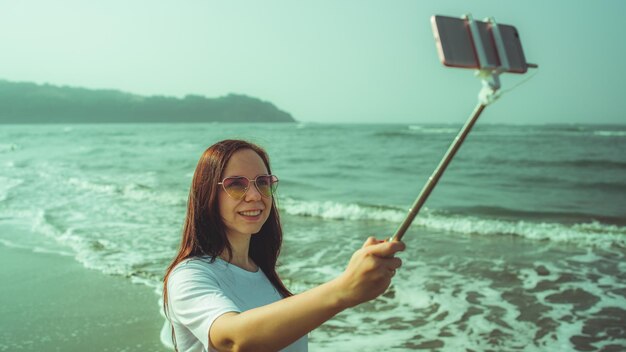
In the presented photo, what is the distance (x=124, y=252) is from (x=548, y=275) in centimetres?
683

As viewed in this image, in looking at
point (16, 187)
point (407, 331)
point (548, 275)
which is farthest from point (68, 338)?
point (16, 187)

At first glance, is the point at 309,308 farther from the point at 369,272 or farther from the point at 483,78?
the point at 483,78

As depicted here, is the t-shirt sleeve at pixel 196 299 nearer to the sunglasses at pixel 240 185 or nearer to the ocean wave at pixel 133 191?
the sunglasses at pixel 240 185

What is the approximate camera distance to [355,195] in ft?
56.6

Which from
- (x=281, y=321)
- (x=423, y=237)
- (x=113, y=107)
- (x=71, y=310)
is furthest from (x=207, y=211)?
(x=113, y=107)

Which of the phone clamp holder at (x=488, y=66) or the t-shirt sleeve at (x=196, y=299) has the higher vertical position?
the phone clamp holder at (x=488, y=66)

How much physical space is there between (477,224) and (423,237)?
2350mm

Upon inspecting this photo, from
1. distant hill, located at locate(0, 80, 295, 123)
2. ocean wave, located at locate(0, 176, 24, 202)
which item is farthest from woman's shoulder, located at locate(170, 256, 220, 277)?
distant hill, located at locate(0, 80, 295, 123)

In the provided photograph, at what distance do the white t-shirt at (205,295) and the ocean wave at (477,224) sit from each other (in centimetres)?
1025

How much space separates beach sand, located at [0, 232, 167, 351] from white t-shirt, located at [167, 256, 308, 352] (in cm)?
326

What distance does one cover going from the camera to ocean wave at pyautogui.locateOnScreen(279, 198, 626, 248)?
11445 mm

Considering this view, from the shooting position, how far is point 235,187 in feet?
7.43

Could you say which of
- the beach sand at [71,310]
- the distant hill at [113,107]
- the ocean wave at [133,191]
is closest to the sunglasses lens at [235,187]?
the beach sand at [71,310]

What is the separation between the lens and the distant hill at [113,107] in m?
130
